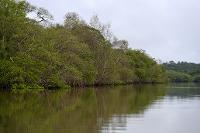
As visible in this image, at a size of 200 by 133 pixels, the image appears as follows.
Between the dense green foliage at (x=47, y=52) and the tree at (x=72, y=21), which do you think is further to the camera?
the tree at (x=72, y=21)

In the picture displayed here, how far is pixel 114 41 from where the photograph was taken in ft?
249

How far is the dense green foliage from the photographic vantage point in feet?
142

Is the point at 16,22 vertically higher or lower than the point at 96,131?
higher

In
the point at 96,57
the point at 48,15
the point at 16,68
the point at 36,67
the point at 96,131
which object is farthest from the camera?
the point at 96,57

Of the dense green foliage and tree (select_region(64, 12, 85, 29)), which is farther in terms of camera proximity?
tree (select_region(64, 12, 85, 29))

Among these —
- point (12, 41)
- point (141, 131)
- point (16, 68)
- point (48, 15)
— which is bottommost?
point (141, 131)

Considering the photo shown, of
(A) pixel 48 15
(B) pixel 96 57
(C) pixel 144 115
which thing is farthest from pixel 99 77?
(C) pixel 144 115

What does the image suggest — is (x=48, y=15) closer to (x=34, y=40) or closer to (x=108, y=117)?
(x=34, y=40)

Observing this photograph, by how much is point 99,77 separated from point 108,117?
50568mm

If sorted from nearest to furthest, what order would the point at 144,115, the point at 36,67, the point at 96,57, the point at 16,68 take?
the point at 144,115 < the point at 16,68 < the point at 36,67 < the point at 96,57

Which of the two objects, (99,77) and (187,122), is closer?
(187,122)

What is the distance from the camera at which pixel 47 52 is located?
46.6m

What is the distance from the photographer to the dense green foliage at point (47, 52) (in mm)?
43156

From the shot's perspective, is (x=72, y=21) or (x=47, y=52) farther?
(x=72, y=21)
